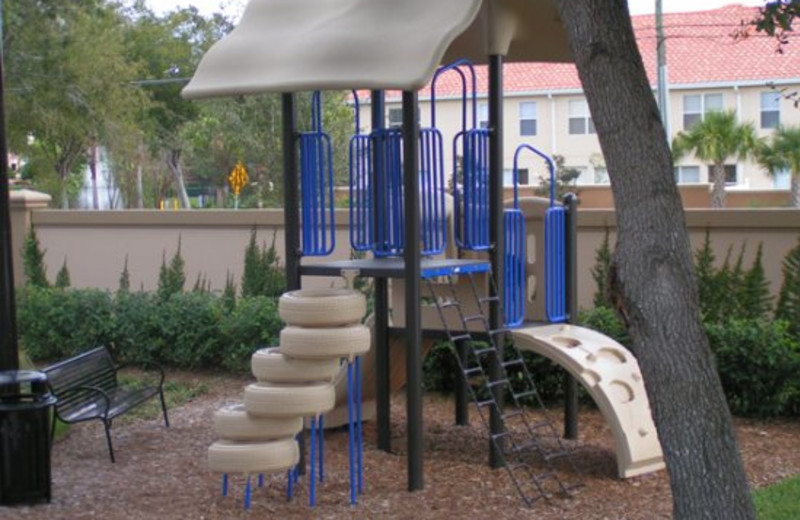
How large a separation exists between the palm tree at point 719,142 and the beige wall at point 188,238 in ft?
71.0

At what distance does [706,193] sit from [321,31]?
Answer: 29.8 metres

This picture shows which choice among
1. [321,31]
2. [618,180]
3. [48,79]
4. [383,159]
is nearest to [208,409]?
[383,159]

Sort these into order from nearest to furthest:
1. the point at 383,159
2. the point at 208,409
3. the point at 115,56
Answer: the point at 383,159, the point at 208,409, the point at 115,56

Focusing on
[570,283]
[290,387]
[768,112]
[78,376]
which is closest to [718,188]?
[768,112]

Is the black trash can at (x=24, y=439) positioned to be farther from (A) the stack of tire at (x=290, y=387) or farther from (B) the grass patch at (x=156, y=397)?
(B) the grass patch at (x=156, y=397)

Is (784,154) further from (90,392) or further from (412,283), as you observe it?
(412,283)

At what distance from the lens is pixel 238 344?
40.2 ft

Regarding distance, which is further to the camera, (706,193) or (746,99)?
(746,99)

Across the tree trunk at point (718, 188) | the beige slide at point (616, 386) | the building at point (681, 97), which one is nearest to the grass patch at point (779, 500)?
the beige slide at point (616, 386)

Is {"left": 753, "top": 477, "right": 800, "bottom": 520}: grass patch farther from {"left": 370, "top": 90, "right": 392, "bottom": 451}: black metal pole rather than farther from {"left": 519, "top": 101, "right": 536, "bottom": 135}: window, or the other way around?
{"left": 519, "top": 101, "right": 536, "bottom": 135}: window

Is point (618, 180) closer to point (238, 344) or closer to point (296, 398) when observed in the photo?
point (296, 398)

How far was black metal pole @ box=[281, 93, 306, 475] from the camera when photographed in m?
8.42

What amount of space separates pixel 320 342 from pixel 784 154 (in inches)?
1178

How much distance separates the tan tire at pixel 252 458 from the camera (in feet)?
23.5
